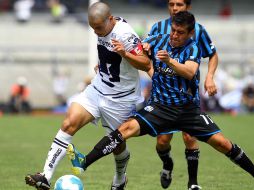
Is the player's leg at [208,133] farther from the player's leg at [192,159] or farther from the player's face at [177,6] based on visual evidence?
the player's face at [177,6]

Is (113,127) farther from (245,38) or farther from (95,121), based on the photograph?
(245,38)

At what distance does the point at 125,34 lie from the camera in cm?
909

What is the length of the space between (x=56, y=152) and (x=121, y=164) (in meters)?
1.00

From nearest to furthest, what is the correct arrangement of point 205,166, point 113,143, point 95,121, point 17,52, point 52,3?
point 113,143 < point 95,121 < point 205,166 < point 17,52 < point 52,3

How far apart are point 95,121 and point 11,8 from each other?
2709cm

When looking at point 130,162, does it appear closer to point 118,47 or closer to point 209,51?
point 209,51

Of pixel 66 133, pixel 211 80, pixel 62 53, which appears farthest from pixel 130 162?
pixel 62 53

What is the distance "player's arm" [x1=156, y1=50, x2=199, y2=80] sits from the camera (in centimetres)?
849

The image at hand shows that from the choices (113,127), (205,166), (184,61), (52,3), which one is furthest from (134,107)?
(52,3)

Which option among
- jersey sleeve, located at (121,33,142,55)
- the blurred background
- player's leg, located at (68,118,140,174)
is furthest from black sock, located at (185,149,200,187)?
the blurred background

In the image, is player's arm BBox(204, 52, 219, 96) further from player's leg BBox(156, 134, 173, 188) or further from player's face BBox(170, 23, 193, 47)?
player's leg BBox(156, 134, 173, 188)

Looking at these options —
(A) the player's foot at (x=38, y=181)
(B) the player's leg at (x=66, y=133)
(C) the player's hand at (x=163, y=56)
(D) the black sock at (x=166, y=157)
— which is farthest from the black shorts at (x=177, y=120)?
(A) the player's foot at (x=38, y=181)

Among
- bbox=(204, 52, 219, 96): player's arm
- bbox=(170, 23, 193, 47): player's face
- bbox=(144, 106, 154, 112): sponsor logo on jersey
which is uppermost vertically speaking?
bbox=(170, 23, 193, 47): player's face

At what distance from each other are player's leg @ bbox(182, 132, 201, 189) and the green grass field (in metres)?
0.50
